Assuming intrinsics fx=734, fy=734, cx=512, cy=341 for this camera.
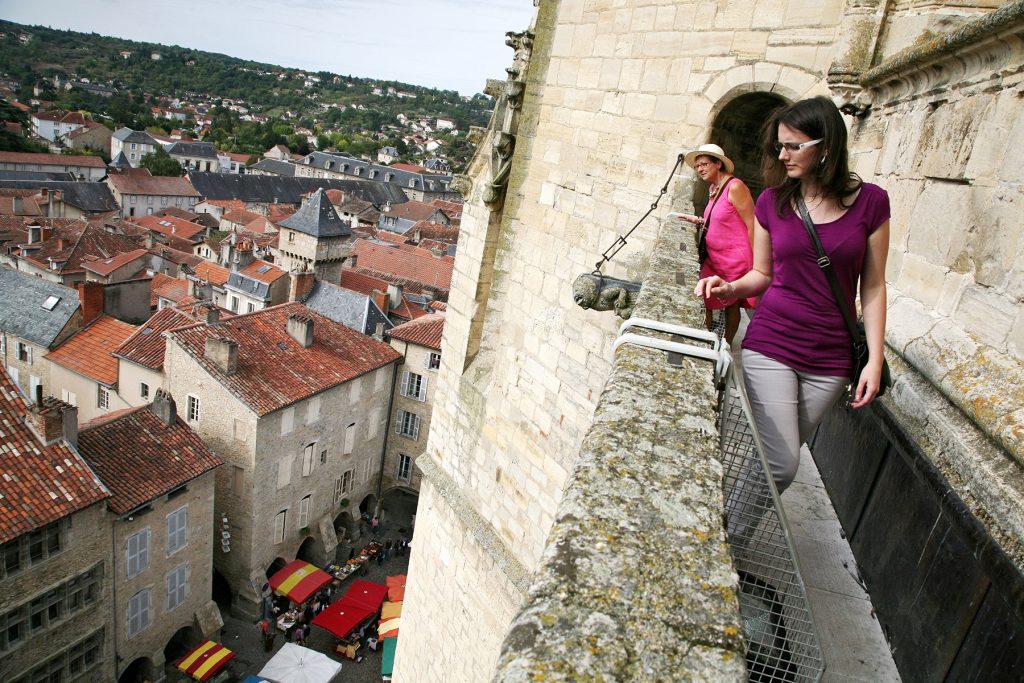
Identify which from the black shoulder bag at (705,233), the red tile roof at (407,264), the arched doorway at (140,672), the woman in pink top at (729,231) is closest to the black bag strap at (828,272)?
the woman in pink top at (729,231)

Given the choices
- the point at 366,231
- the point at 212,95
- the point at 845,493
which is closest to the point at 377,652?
the point at 845,493

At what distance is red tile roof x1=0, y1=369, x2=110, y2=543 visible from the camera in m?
13.7

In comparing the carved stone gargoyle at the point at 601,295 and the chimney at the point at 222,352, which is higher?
the carved stone gargoyle at the point at 601,295

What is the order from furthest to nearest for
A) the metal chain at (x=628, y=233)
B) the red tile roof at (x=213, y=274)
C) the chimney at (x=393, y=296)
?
the red tile roof at (x=213, y=274) → the chimney at (x=393, y=296) → the metal chain at (x=628, y=233)

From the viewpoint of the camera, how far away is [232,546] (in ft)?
70.5

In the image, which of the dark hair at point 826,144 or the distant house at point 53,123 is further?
the distant house at point 53,123

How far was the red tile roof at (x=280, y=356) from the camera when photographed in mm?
20641

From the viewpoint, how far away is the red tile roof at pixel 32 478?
13.7 m

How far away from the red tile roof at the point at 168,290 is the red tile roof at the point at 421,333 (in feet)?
42.1

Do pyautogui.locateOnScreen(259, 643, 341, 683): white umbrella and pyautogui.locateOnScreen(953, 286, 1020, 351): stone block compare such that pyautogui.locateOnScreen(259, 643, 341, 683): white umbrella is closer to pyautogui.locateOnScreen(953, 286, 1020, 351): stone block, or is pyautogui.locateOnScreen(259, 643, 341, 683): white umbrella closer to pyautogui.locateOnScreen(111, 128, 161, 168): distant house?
pyautogui.locateOnScreen(953, 286, 1020, 351): stone block

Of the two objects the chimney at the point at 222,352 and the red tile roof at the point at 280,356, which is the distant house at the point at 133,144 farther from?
the chimney at the point at 222,352

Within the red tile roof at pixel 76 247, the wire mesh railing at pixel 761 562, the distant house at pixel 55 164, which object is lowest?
the distant house at pixel 55 164

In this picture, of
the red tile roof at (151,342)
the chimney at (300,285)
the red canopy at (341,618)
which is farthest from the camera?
the chimney at (300,285)

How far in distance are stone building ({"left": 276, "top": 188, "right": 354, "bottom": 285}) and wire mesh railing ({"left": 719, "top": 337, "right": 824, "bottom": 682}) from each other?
35.1m
